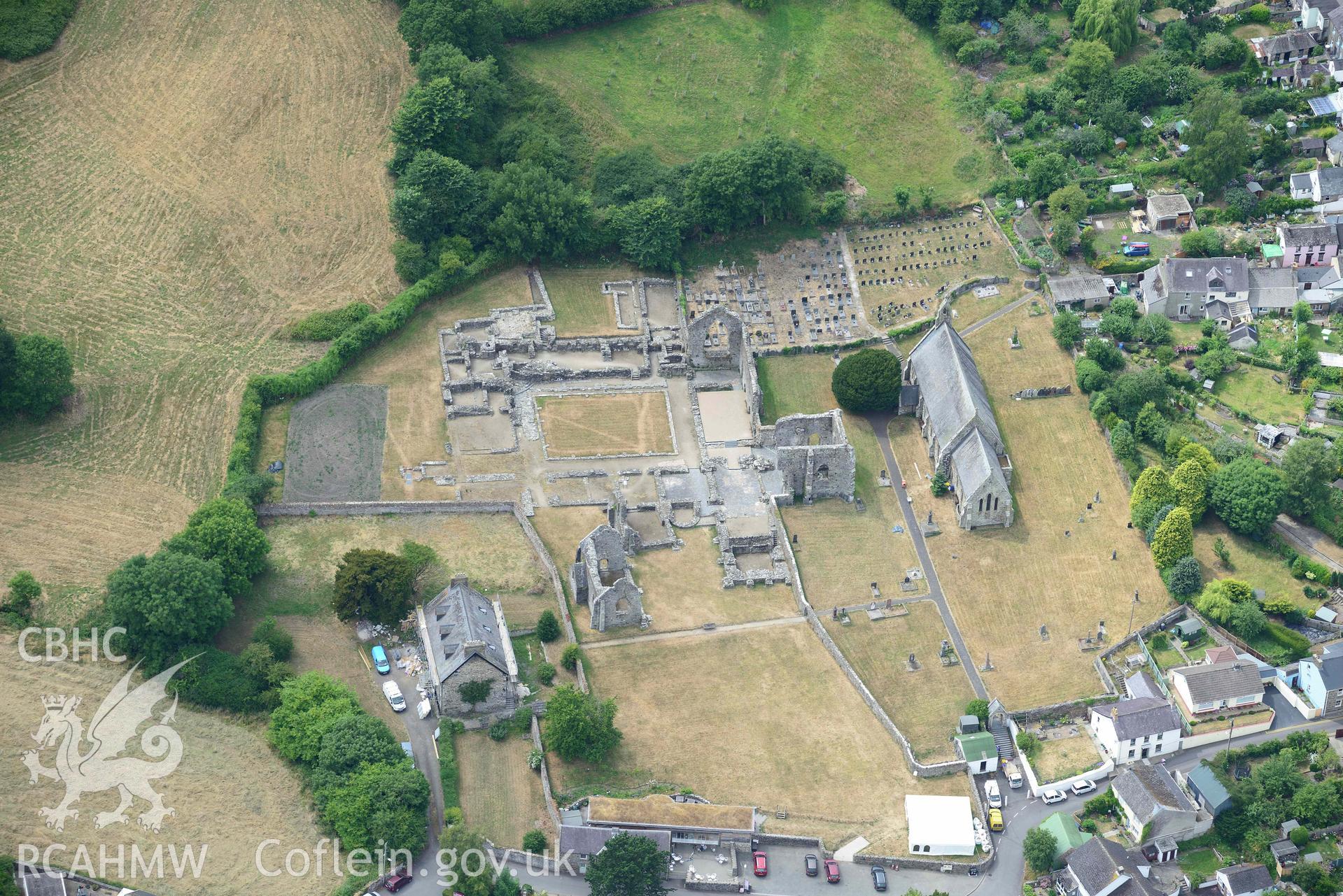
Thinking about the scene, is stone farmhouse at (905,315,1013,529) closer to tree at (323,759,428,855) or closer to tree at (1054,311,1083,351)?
tree at (1054,311,1083,351)

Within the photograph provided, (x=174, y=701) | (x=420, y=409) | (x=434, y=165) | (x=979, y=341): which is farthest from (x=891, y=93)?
(x=174, y=701)

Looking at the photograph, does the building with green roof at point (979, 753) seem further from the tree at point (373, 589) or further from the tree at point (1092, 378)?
the tree at point (373, 589)

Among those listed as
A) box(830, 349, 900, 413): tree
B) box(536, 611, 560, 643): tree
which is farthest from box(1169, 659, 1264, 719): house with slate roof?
box(536, 611, 560, 643): tree

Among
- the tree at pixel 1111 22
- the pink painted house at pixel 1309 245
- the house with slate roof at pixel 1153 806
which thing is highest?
the tree at pixel 1111 22

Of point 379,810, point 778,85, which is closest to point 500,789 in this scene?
point 379,810

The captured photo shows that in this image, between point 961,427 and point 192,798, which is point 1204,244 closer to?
point 961,427

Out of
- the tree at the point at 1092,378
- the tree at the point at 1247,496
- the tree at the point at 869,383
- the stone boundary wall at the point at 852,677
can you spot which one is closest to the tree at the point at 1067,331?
the tree at the point at 1092,378
